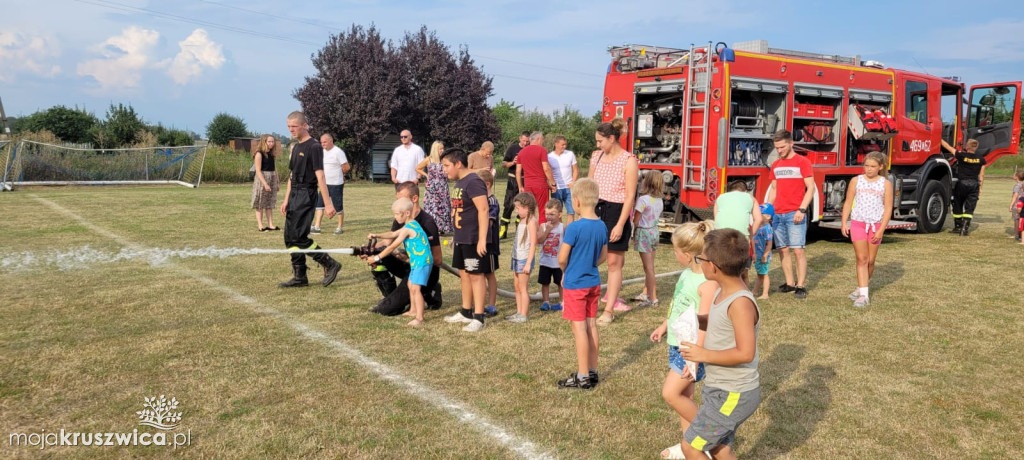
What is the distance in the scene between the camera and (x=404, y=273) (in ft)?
23.2

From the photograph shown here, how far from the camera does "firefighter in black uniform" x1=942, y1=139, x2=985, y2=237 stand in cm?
1385

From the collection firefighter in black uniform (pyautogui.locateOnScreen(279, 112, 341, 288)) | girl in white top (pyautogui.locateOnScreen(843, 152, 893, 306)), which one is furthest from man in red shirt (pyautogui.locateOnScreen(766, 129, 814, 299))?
firefighter in black uniform (pyautogui.locateOnScreen(279, 112, 341, 288))

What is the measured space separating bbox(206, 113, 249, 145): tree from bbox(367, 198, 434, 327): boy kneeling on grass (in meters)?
63.0

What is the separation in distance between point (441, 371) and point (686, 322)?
2.24 metres

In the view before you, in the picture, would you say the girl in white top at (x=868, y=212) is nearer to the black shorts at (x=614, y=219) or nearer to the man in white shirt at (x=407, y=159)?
the black shorts at (x=614, y=219)

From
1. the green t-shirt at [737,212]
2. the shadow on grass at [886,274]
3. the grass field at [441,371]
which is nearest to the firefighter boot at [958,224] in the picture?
the shadow on grass at [886,274]

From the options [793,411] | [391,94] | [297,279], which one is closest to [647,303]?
[793,411]

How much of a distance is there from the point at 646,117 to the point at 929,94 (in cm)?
627

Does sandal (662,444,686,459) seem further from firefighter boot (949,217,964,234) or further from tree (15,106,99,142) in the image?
tree (15,106,99,142)

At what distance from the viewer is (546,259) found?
695 centimetres

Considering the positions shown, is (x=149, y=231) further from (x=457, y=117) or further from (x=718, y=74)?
(x=457, y=117)

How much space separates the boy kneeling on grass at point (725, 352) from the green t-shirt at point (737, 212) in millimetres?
3783

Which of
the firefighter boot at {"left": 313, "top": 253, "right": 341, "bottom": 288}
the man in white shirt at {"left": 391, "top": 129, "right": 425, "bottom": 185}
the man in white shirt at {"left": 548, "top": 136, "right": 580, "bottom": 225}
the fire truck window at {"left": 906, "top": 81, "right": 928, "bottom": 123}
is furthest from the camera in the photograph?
the fire truck window at {"left": 906, "top": 81, "right": 928, "bottom": 123}

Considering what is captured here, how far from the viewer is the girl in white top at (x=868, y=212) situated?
7379 mm
